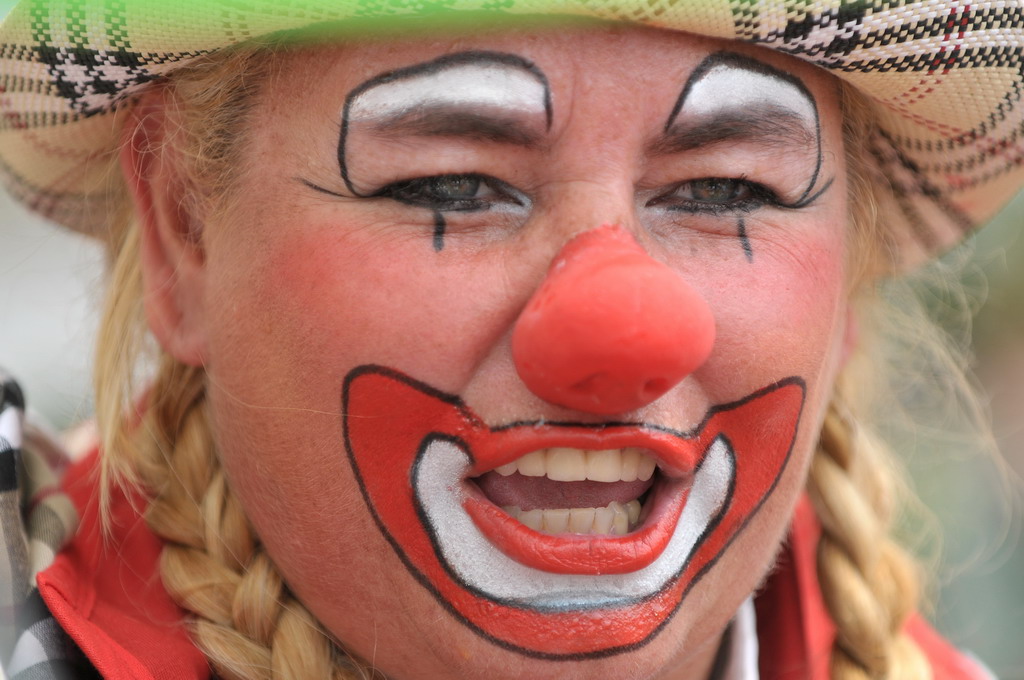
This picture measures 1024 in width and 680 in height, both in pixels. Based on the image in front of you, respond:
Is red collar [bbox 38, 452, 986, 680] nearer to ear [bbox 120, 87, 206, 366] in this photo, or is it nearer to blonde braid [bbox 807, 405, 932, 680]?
blonde braid [bbox 807, 405, 932, 680]

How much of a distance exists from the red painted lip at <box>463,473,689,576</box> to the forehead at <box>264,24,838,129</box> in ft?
1.81

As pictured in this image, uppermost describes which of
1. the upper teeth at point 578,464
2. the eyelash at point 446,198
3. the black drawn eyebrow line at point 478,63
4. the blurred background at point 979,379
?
the black drawn eyebrow line at point 478,63

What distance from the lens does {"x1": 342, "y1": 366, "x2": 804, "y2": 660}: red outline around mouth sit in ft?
5.00

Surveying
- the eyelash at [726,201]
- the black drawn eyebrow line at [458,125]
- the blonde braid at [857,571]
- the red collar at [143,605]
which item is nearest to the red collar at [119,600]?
the red collar at [143,605]

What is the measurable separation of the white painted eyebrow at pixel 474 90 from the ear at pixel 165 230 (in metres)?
0.43

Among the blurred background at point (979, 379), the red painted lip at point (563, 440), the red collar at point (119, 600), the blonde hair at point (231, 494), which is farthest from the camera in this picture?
the blurred background at point (979, 379)

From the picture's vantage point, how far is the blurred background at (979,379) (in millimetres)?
2121

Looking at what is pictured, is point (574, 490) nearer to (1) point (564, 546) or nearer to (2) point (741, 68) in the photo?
(1) point (564, 546)

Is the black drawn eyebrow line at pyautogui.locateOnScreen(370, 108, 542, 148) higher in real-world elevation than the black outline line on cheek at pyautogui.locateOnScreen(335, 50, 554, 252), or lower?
lower

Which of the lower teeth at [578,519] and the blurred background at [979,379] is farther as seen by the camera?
the blurred background at [979,379]

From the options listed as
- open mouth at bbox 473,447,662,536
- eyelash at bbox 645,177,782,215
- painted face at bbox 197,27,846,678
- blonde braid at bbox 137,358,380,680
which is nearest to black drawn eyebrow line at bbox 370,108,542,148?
painted face at bbox 197,27,846,678

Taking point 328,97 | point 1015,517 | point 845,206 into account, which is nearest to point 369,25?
point 328,97

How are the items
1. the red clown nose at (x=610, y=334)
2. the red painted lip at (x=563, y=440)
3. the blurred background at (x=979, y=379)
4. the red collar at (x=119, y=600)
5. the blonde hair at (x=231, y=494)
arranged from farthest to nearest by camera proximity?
the blurred background at (x=979, y=379), the blonde hair at (x=231, y=494), the red collar at (x=119, y=600), the red painted lip at (x=563, y=440), the red clown nose at (x=610, y=334)

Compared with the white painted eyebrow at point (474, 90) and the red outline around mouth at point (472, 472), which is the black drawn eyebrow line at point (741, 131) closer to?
the white painted eyebrow at point (474, 90)
